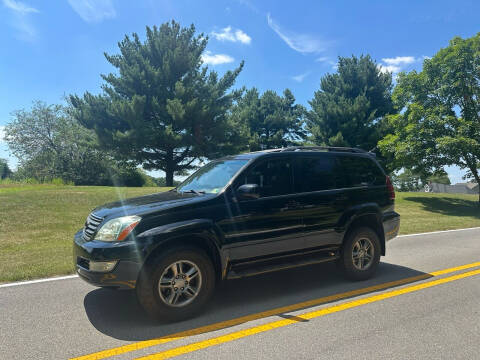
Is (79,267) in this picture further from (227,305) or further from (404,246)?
(404,246)

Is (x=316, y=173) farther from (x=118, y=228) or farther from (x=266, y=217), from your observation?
(x=118, y=228)

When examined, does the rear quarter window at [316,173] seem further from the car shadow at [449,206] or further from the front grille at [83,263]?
the car shadow at [449,206]

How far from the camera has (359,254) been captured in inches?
215

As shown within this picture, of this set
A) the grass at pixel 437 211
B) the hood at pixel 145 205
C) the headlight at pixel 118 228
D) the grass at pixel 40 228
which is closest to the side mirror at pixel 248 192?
the hood at pixel 145 205

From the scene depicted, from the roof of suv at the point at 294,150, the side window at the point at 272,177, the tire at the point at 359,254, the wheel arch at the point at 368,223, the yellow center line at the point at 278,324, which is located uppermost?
the roof of suv at the point at 294,150

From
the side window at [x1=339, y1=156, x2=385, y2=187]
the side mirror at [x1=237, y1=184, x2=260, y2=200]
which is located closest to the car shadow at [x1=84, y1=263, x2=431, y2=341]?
the side mirror at [x1=237, y1=184, x2=260, y2=200]

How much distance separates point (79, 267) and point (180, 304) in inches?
50.5

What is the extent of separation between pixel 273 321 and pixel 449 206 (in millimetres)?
20775

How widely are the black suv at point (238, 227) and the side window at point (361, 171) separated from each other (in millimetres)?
21

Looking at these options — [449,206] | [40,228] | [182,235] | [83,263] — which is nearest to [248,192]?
[182,235]

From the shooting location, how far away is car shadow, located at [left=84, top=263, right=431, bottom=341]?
376 centimetres

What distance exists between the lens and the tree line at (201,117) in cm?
2106

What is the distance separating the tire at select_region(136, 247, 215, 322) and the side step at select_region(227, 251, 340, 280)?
1.12ft

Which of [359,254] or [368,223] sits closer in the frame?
[359,254]
